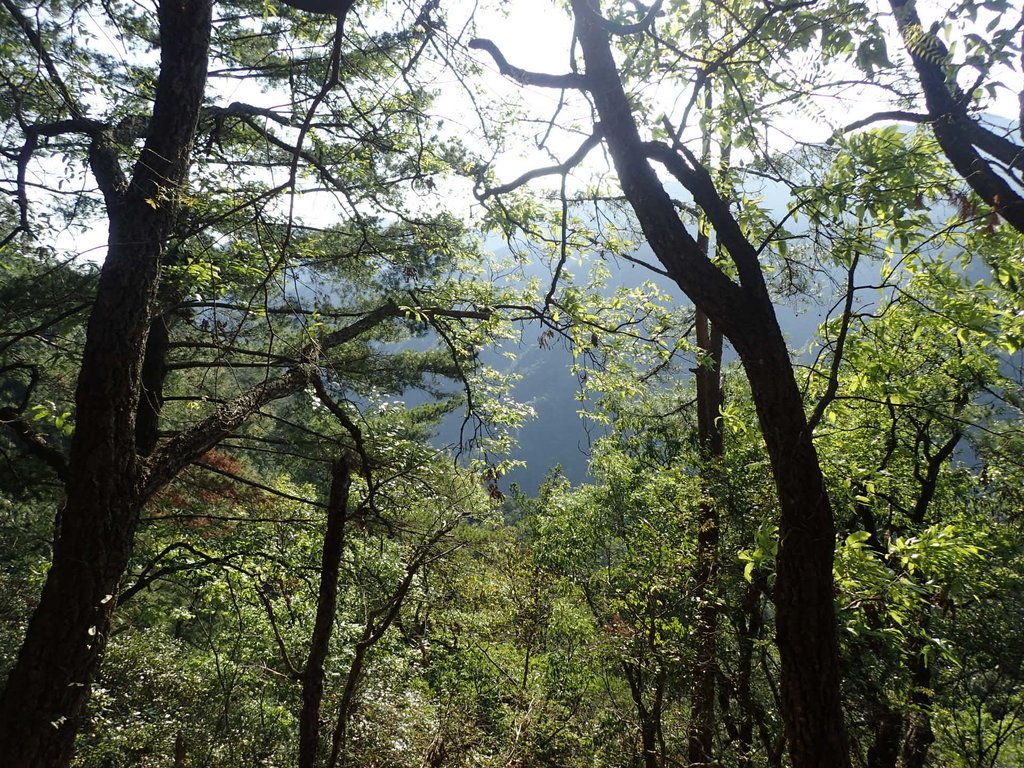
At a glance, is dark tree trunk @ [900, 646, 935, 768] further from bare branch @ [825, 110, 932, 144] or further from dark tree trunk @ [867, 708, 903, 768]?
bare branch @ [825, 110, 932, 144]

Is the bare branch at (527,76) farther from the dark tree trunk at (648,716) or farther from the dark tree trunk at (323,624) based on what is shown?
the dark tree trunk at (648,716)

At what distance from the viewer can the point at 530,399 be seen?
604 centimetres

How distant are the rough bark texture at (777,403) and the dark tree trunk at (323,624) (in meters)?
3.10

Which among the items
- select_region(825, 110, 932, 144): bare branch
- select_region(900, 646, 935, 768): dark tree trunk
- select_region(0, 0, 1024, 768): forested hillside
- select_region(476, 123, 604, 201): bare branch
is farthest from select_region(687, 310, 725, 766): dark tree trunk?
select_region(476, 123, 604, 201): bare branch

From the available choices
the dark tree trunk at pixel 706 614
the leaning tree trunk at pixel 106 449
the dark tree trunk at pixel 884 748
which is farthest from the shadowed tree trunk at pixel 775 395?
the dark tree trunk at pixel 884 748

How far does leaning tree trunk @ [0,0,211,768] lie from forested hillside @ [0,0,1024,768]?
2cm

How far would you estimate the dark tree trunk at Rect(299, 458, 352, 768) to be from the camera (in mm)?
4016

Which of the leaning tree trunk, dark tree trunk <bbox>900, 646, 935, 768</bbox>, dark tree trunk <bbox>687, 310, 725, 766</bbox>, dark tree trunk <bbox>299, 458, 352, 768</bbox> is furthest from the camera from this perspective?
dark tree trunk <bbox>687, 310, 725, 766</bbox>

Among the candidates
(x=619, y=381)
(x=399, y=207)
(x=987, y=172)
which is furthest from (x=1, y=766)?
(x=987, y=172)

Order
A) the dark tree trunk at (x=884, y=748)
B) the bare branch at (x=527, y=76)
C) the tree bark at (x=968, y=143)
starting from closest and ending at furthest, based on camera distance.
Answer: the bare branch at (x=527, y=76)
the tree bark at (x=968, y=143)
the dark tree trunk at (x=884, y=748)

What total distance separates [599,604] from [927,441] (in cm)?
472

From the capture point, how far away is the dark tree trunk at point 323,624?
402cm

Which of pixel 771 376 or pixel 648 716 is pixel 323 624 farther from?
pixel 648 716

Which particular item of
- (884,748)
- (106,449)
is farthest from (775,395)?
(884,748)
